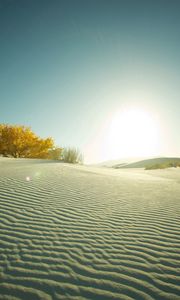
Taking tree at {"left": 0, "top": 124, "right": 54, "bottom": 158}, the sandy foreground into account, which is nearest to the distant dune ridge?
tree at {"left": 0, "top": 124, "right": 54, "bottom": 158}

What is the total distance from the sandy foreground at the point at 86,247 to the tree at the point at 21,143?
56.2ft

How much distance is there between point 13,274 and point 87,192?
334 centimetres

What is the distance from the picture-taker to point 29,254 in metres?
2.46

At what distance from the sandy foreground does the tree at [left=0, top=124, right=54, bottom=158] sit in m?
17.1

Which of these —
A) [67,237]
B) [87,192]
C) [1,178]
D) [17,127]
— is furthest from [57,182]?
[17,127]

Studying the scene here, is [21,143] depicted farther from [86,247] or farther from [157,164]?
[86,247]

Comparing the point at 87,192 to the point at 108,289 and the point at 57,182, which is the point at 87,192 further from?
the point at 108,289

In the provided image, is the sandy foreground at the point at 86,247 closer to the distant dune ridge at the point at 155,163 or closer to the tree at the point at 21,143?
the tree at the point at 21,143

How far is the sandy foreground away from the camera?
2.03m

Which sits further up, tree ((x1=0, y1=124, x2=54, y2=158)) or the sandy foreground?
tree ((x1=0, y1=124, x2=54, y2=158))

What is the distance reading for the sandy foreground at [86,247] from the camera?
2.03 m

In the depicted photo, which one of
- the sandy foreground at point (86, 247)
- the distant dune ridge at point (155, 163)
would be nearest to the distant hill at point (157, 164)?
the distant dune ridge at point (155, 163)

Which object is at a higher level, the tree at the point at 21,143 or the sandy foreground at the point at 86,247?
the tree at the point at 21,143

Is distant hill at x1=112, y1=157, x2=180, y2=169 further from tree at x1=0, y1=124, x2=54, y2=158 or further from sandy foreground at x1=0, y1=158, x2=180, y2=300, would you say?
sandy foreground at x1=0, y1=158, x2=180, y2=300
